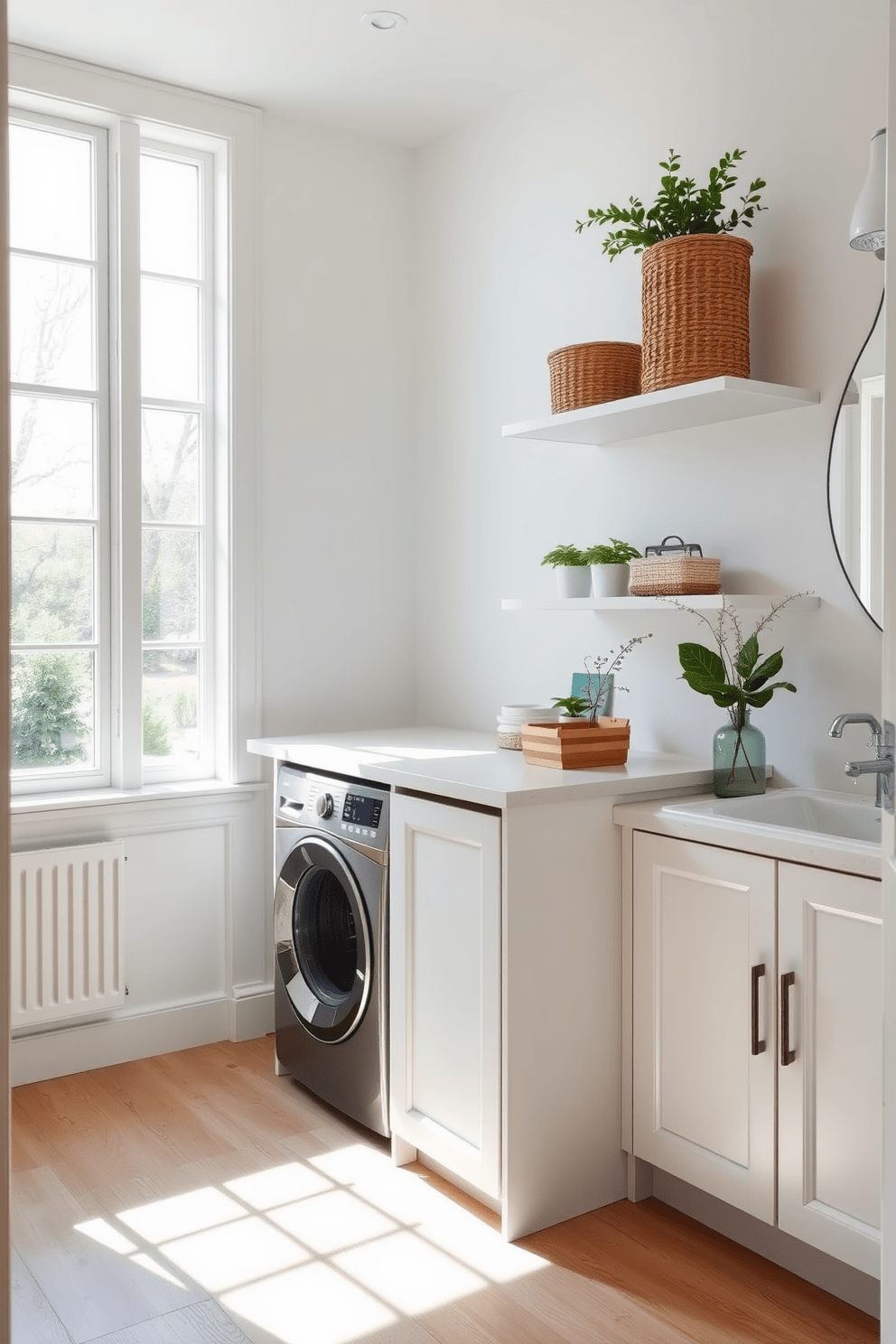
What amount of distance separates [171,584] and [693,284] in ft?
5.63

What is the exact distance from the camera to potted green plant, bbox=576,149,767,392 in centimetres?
233

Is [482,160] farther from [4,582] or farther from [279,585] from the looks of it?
[4,582]

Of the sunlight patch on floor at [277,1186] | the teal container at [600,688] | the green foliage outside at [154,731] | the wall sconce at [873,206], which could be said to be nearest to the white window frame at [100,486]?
the green foliage outside at [154,731]

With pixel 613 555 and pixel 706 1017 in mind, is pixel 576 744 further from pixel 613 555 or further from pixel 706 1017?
pixel 706 1017

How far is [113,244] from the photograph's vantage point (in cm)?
310

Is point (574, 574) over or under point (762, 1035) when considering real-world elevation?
over

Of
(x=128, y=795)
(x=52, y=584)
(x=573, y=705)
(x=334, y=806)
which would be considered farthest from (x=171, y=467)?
(x=573, y=705)

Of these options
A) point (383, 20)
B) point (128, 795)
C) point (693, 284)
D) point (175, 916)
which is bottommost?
point (175, 916)

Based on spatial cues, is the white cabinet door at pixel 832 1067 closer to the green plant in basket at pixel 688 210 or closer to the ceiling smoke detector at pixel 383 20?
the green plant in basket at pixel 688 210

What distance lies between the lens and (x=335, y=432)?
3.46 meters

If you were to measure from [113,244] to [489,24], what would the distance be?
118 centimetres

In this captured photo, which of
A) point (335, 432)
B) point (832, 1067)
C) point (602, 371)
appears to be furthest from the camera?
point (335, 432)

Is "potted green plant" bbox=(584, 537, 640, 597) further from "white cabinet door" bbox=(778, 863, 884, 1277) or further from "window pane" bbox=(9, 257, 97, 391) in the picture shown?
"window pane" bbox=(9, 257, 97, 391)

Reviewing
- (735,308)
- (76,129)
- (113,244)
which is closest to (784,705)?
(735,308)
